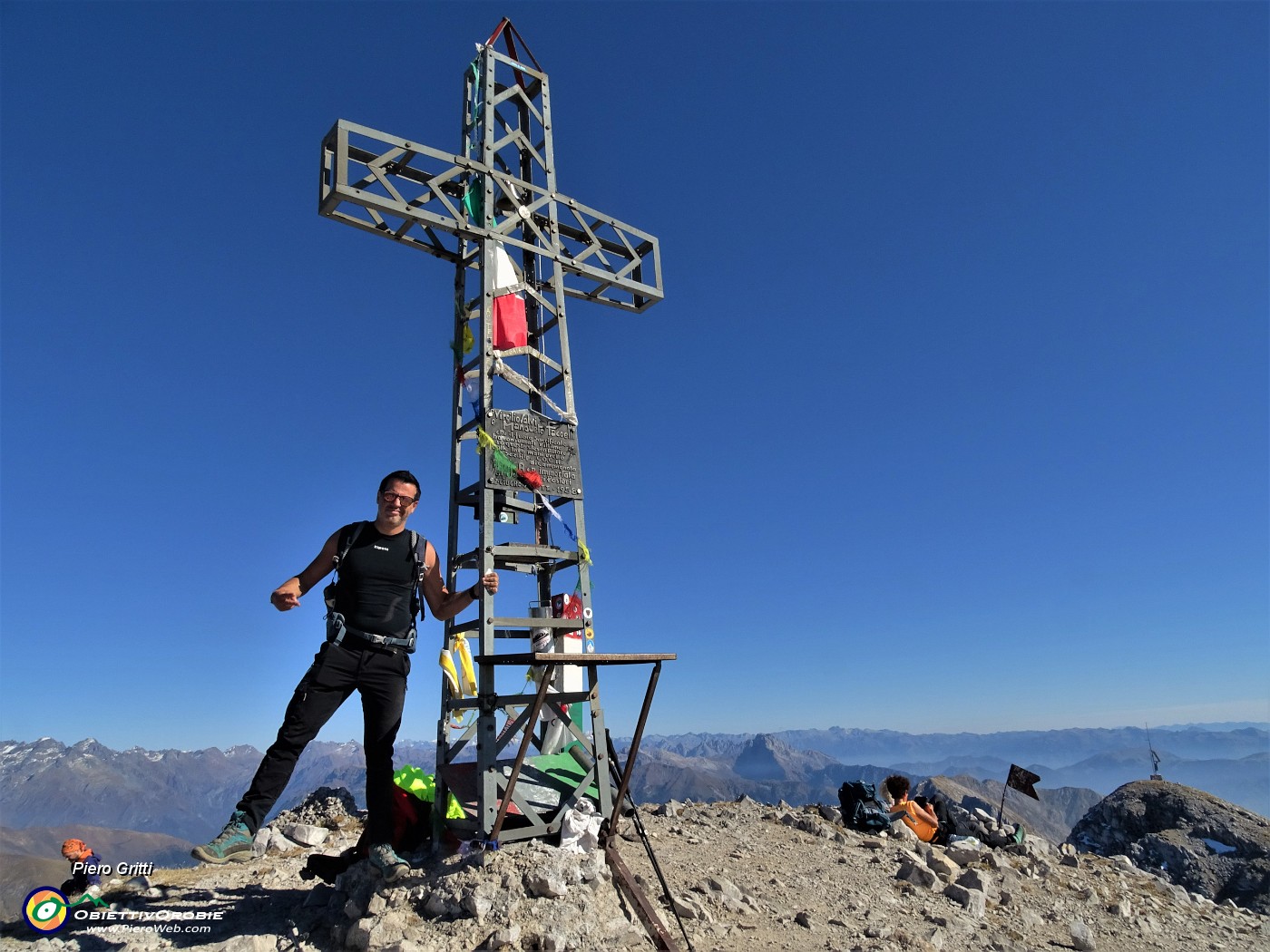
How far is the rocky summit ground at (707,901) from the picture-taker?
485cm

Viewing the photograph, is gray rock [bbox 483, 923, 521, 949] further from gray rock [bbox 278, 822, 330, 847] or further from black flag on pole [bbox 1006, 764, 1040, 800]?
black flag on pole [bbox 1006, 764, 1040, 800]

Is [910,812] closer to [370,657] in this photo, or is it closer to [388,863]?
[388,863]

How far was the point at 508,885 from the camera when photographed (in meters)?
4.96

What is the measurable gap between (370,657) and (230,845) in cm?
142

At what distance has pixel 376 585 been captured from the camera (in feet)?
17.5

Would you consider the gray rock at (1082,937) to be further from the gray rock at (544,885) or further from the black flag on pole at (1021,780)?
the black flag on pole at (1021,780)

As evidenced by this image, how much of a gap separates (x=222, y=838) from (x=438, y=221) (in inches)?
233

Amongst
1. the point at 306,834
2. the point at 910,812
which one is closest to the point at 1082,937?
the point at 910,812

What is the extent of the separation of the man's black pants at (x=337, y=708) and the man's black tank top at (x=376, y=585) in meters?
0.22

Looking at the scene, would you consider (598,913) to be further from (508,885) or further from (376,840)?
(376,840)

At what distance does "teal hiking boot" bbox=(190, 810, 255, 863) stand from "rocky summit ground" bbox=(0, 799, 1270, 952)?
938mm

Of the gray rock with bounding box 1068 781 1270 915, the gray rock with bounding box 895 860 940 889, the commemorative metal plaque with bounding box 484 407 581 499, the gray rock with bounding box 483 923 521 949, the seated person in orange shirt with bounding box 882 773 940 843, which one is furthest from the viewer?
the gray rock with bounding box 1068 781 1270 915

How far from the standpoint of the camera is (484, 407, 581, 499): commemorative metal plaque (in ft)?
22.2

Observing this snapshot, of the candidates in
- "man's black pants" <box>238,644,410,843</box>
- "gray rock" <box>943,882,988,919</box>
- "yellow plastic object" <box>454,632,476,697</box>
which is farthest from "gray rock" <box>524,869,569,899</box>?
"gray rock" <box>943,882,988,919</box>
